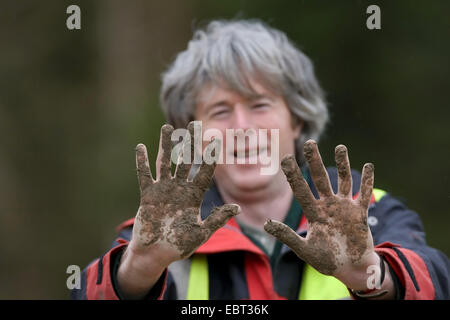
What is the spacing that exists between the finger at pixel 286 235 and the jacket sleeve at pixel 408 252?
1.08ft

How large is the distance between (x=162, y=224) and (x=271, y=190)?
0.77 metres

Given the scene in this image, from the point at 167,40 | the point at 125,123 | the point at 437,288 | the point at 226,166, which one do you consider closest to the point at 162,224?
the point at 226,166

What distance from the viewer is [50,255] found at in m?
5.49

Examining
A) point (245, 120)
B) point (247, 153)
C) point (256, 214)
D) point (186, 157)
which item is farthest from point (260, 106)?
point (186, 157)

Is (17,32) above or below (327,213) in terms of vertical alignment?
above

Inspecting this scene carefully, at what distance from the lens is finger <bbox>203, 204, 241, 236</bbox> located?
1.86m

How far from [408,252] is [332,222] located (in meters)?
0.38

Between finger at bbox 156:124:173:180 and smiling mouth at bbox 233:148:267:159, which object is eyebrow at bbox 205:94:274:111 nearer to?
smiling mouth at bbox 233:148:267:159

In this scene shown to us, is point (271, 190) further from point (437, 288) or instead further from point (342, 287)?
point (437, 288)

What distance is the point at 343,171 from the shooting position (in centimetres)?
187

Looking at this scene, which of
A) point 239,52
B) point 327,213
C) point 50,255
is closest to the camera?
point 327,213

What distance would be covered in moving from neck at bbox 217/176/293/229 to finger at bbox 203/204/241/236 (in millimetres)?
692

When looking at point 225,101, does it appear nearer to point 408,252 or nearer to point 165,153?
point 165,153

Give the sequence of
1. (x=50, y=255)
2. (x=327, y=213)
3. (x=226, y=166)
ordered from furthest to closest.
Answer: (x=50, y=255), (x=226, y=166), (x=327, y=213)
